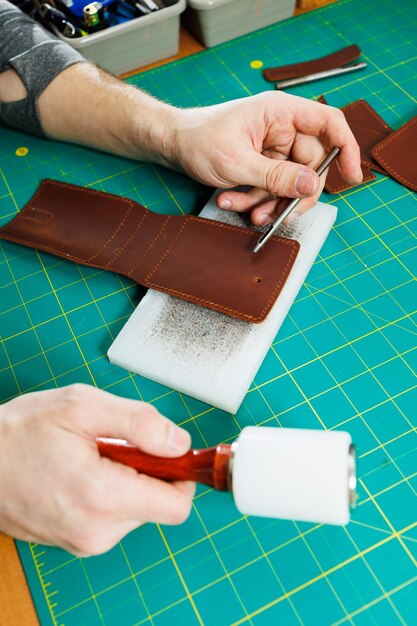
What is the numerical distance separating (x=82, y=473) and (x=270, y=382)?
0.60 meters

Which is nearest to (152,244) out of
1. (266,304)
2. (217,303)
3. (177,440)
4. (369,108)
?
(217,303)

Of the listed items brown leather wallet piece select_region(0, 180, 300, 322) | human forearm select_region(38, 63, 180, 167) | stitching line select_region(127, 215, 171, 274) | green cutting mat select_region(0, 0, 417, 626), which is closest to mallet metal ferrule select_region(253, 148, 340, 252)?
brown leather wallet piece select_region(0, 180, 300, 322)

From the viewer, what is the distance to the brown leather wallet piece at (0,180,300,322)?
1468 mm

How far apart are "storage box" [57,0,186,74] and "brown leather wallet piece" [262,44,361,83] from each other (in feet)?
1.32

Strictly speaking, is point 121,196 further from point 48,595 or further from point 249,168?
point 48,595

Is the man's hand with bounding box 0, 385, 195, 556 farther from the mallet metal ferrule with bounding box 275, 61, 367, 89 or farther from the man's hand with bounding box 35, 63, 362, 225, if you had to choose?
the mallet metal ferrule with bounding box 275, 61, 367, 89

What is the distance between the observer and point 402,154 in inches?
70.0

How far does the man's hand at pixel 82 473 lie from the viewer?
0.99 m

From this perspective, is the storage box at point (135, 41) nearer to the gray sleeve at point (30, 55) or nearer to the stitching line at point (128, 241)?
the gray sleeve at point (30, 55)

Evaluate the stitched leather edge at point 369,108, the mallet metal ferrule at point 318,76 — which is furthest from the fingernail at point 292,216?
the mallet metal ferrule at point 318,76

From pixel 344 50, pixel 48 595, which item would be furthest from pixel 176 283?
pixel 344 50

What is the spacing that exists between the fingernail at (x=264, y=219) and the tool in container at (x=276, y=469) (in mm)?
757

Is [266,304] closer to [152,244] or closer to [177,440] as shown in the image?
[152,244]

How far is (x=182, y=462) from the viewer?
1.03 metres
